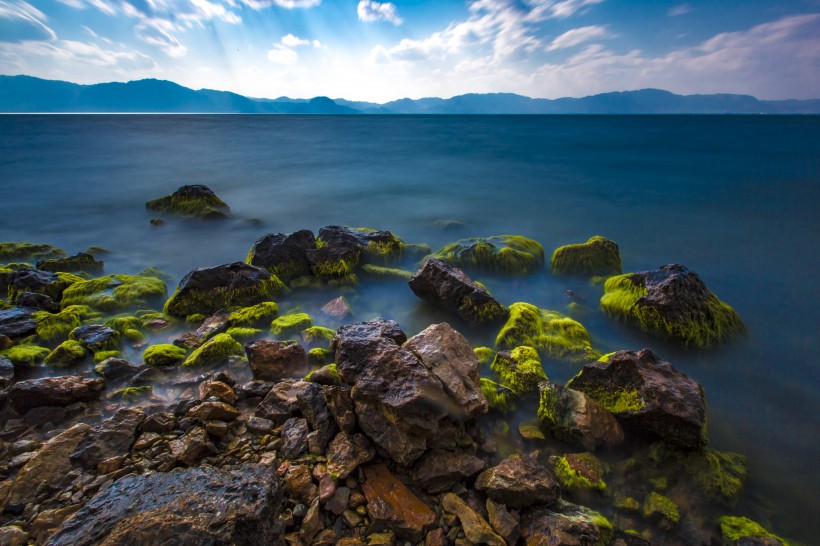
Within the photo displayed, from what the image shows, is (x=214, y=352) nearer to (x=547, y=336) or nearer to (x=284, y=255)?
(x=284, y=255)

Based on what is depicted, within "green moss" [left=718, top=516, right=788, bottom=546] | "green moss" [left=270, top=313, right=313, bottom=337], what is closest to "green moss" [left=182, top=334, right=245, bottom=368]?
"green moss" [left=270, top=313, right=313, bottom=337]

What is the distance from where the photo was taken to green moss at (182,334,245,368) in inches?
193

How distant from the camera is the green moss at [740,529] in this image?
3080 mm

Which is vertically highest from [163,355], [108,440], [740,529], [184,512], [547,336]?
[184,512]

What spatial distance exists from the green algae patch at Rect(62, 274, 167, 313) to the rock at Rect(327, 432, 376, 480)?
18.3 feet

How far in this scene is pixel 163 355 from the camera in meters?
4.93

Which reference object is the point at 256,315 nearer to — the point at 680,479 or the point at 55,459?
the point at 55,459

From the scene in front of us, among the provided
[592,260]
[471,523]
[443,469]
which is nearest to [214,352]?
[443,469]

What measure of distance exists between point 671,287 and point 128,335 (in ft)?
28.7

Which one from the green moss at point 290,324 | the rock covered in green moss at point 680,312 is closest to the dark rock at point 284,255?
the green moss at point 290,324

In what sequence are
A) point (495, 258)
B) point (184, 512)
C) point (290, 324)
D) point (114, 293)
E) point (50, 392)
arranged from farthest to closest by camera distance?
point (495, 258), point (114, 293), point (290, 324), point (50, 392), point (184, 512)

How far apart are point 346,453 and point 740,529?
356cm

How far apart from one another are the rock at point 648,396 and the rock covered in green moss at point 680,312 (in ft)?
6.25

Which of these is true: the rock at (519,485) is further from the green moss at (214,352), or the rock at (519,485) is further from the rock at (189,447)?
the green moss at (214,352)
